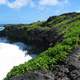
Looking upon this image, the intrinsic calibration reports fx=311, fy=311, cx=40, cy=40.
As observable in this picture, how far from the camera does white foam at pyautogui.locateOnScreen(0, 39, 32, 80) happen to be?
27.2 m

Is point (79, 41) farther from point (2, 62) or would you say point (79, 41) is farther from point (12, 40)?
point (12, 40)

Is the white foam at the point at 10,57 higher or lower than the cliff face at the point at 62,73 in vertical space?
lower

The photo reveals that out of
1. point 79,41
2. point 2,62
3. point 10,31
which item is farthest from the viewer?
point 10,31

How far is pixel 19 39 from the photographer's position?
1641 inches

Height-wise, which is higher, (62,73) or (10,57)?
(62,73)

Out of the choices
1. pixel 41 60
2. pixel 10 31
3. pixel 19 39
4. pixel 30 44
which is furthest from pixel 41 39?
pixel 41 60

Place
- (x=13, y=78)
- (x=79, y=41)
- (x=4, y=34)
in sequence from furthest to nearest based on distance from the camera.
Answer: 1. (x=4, y=34)
2. (x=79, y=41)
3. (x=13, y=78)

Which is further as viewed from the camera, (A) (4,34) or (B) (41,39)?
(A) (4,34)

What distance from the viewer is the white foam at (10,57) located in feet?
89.1

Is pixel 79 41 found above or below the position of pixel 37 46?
above

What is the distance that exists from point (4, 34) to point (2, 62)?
21049 mm

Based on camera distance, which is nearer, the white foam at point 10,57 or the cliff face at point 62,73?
the cliff face at point 62,73

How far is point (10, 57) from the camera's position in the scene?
31625 mm

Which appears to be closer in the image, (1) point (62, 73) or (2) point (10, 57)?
(1) point (62, 73)
